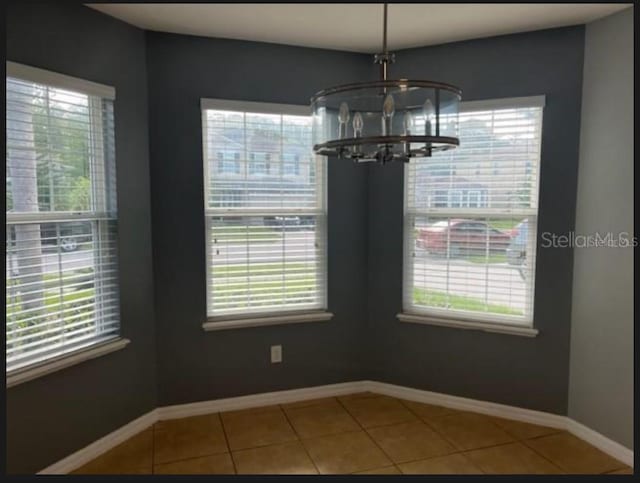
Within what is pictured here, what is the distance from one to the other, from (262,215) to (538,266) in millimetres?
1692

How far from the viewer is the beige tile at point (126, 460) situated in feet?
8.03

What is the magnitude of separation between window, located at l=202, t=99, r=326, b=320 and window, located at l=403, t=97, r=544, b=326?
643 millimetres

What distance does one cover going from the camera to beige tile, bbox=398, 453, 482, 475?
2451mm

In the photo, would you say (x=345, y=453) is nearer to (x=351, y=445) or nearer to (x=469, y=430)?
(x=351, y=445)

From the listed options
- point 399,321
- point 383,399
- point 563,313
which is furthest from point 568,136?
point 383,399

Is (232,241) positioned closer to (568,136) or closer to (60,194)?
(60,194)

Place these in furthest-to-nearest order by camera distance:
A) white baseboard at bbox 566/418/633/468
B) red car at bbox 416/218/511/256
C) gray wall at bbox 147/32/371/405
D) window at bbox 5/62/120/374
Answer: red car at bbox 416/218/511/256
gray wall at bbox 147/32/371/405
white baseboard at bbox 566/418/633/468
window at bbox 5/62/120/374

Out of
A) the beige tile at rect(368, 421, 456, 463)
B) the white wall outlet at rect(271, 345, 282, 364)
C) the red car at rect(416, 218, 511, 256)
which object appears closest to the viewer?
the beige tile at rect(368, 421, 456, 463)

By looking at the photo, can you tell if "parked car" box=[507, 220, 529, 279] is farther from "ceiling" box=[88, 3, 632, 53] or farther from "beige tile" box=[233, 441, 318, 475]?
"beige tile" box=[233, 441, 318, 475]

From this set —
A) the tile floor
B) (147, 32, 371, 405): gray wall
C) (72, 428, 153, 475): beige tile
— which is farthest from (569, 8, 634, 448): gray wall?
(72, 428, 153, 475): beige tile

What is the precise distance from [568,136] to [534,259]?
72 centimetres

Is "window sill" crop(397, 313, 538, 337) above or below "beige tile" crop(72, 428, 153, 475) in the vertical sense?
above

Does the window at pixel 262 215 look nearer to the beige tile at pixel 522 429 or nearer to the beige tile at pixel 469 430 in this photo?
the beige tile at pixel 469 430

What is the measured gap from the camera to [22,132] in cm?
217
